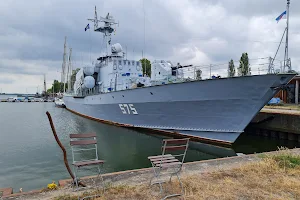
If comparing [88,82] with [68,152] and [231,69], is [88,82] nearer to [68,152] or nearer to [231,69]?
[68,152]

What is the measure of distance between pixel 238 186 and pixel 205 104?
279 inches

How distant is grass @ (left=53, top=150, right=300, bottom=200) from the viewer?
3.82 metres

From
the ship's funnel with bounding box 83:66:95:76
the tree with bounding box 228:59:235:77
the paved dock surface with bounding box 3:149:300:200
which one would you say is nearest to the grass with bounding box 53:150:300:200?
the paved dock surface with bounding box 3:149:300:200

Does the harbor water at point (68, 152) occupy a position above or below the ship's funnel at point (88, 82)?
below

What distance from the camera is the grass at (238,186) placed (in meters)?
3.82

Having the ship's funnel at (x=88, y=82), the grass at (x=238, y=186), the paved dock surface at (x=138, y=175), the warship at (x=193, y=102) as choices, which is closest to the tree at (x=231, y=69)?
the warship at (x=193, y=102)

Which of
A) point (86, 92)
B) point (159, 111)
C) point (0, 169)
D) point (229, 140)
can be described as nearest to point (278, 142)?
point (229, 140)

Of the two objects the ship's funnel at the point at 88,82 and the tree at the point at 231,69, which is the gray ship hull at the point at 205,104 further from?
the ship's funnel at the point at 88,82

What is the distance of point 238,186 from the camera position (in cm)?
423

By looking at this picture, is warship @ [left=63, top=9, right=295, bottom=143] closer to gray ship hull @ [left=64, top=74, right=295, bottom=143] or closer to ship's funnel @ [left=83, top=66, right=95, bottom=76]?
gray ship hull @ [left=64, top=74, right=295, bottom=143]

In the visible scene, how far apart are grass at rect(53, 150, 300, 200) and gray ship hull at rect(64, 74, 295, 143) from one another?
5125mm

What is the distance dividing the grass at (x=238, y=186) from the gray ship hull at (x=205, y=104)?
5.13 meters

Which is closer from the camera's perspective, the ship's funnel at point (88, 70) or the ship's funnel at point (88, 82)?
the ship's funnel at point (88, 82)

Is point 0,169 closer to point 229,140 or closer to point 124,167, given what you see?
point 124,167
